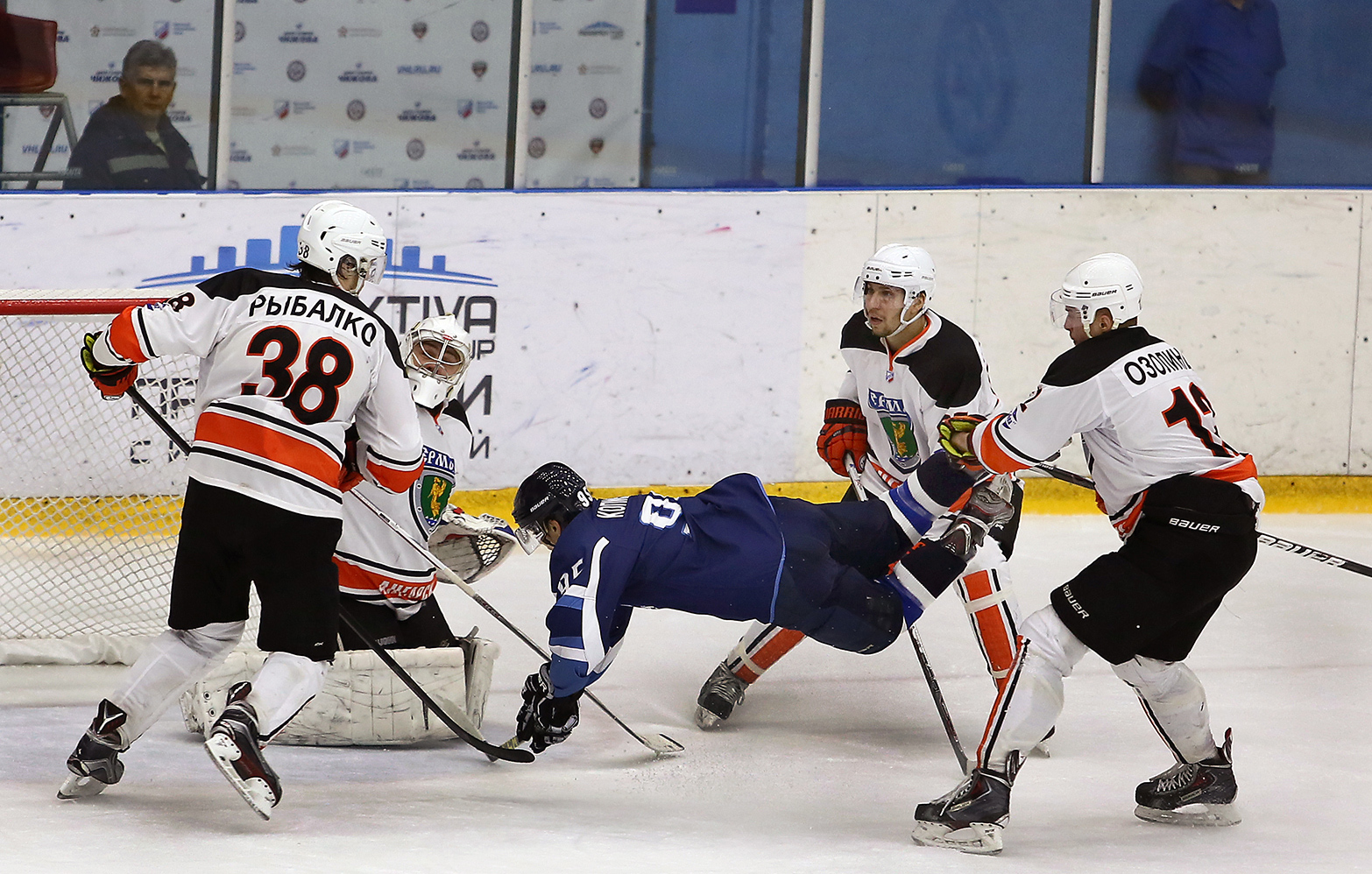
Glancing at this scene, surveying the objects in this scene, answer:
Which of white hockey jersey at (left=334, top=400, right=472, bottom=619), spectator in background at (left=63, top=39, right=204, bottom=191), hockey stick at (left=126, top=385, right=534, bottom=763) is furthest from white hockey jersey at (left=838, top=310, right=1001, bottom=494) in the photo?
spectator in background at (left=63, top=39, right=204, bottom=191)

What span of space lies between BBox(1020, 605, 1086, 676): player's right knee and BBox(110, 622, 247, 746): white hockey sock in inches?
60.9

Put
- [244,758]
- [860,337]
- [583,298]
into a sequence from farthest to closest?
[583,298]
[860,337]
[244,758]

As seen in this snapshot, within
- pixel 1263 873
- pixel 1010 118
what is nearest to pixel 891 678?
pixel 1263 873

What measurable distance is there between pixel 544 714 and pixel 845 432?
128cm

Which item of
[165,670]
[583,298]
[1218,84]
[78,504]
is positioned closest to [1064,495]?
[1218,84]

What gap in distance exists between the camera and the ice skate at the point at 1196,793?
3.11m

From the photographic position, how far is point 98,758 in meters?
2.91

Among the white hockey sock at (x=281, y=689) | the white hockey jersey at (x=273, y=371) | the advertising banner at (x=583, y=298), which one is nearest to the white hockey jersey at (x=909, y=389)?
the white hockey jersey at (x=273, y=371)

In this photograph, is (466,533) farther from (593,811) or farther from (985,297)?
(985,297)

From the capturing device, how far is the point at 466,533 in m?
3.76

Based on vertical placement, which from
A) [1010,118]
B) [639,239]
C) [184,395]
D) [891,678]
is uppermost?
[1010,118]

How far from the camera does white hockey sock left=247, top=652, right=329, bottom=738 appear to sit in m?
2.79

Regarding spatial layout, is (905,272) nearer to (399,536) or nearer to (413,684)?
(399,536)

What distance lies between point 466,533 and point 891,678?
1305 mm
